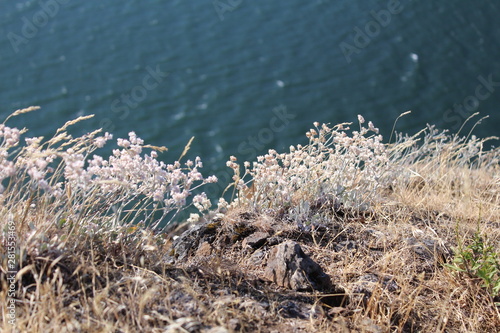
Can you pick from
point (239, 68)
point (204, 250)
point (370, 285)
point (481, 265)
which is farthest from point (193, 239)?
point (239, 68)

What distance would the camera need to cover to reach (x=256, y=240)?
372 cm

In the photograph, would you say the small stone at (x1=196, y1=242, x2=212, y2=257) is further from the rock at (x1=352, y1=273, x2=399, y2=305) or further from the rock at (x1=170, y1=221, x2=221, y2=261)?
the rock at (x1=352, y1=273, x2=399, y2=305)

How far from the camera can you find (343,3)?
16.4 m

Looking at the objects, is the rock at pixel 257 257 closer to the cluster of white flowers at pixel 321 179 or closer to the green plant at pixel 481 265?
the cluster of white flowers at pixel 321 179

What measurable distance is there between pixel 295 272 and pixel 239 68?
11428 millimetres

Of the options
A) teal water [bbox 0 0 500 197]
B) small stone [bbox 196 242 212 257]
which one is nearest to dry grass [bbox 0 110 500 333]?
small stone [bbox 196 242 212 257]

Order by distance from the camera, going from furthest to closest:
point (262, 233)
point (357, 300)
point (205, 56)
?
point (205, 56) → point (262, 233) → point (357, 300)

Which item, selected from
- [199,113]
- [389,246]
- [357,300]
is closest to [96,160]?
[357,300]

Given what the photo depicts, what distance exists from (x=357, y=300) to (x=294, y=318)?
0.47 metres

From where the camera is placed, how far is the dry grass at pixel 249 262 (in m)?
2.71

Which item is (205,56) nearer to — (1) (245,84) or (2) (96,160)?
(1) (245,84)

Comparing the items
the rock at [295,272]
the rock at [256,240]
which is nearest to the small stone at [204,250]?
the rock at [256,240]

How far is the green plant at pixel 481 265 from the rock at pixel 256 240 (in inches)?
45.2

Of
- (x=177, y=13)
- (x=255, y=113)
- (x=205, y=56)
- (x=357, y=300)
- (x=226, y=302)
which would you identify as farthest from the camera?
(x=177, y=13)
